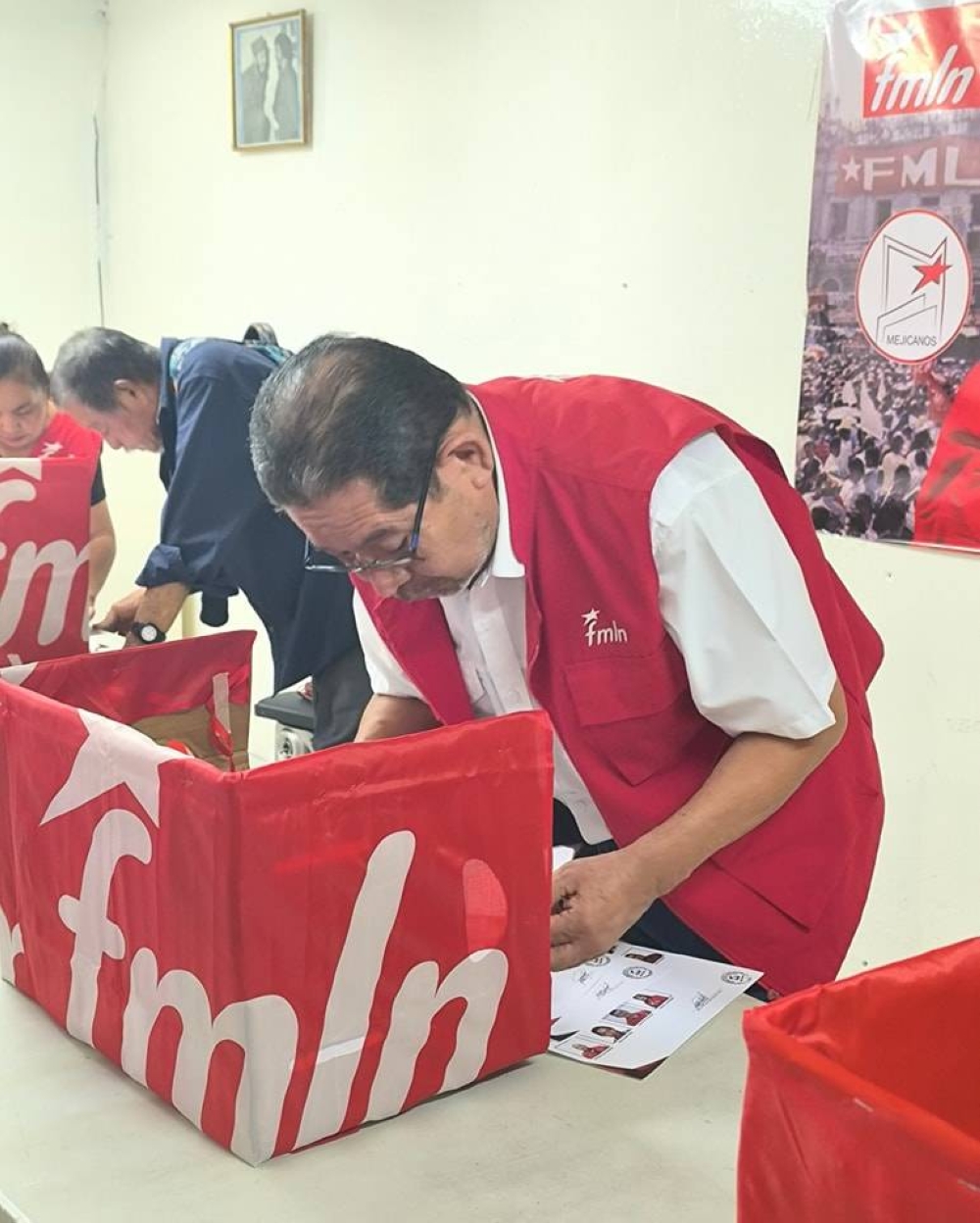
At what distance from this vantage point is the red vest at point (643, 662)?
124 cm

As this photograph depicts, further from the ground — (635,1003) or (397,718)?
(397,718)

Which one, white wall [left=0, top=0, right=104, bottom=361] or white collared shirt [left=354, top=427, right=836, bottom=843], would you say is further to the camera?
white wall [left=0, top=0, right=104, bottom=361]

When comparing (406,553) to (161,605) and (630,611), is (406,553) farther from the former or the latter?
(161,605)

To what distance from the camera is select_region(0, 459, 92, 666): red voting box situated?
5.50 ft

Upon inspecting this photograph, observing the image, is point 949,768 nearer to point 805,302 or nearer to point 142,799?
point 805,302

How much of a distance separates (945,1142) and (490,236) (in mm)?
2659

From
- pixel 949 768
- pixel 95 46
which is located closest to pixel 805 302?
pixel 949 768

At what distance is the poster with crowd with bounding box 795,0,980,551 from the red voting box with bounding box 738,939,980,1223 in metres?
1.64

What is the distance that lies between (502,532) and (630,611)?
0.14 m

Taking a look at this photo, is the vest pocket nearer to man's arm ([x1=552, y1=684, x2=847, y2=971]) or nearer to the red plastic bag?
man's arm ([x1=552, y1=684, x2=847, y2=971])

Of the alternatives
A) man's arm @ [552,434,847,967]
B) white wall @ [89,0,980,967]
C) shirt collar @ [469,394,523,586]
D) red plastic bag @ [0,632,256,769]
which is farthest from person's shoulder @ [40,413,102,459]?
man's arm @ [552,434,847,967]

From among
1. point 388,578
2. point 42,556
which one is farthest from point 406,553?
point 42,556

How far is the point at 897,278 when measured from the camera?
2.30 m

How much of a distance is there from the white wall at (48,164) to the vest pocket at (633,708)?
3.44 m
